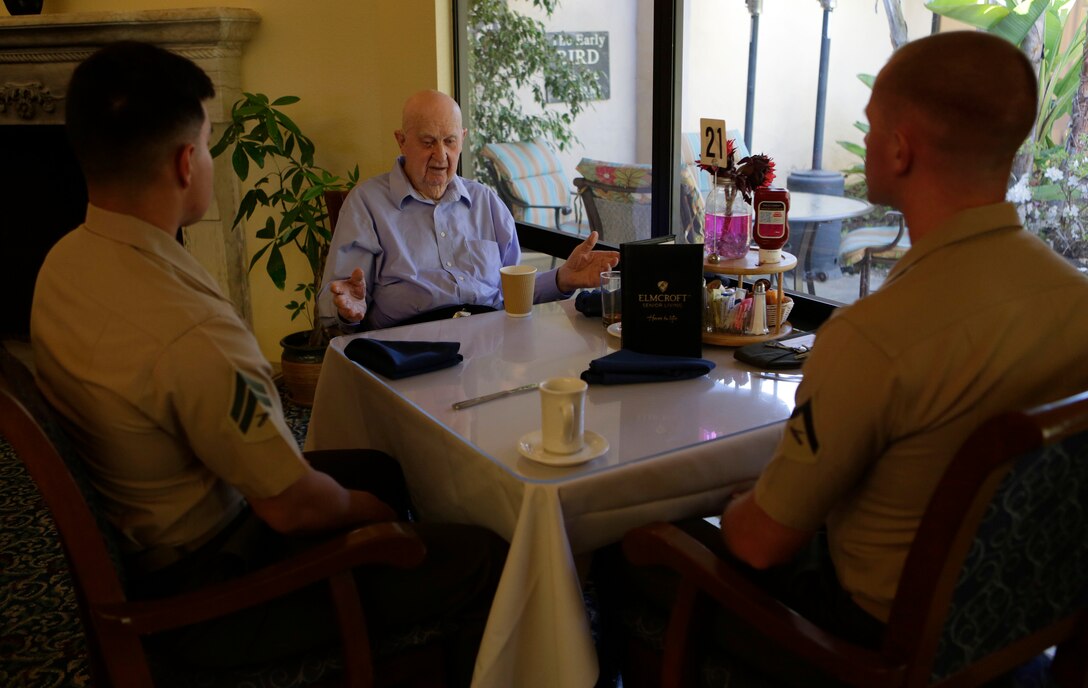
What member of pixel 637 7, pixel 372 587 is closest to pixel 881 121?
pixel 372 587

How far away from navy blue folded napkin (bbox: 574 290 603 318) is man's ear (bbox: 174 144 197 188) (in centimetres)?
106

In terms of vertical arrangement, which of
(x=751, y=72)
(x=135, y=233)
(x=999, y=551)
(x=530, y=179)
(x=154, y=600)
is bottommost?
(x=154, y=600)

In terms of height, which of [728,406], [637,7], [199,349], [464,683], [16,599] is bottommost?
[16,599]

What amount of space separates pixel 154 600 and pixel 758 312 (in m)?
1.25

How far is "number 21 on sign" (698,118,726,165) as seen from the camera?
207 cm

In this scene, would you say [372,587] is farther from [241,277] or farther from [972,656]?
[241,277]

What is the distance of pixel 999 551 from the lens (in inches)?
41.6

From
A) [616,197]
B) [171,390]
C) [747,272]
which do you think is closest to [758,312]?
[747,272]

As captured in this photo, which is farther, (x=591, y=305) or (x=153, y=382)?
(x=591, y=305)

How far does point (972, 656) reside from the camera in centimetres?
112

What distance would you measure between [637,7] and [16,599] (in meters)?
2.45

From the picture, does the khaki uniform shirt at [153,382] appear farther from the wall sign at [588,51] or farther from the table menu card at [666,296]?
the wall sign at [588,51]

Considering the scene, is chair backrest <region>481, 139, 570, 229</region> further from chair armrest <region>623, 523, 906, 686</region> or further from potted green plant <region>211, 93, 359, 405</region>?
chair armrest <region>623, 523, 906, 686</region>

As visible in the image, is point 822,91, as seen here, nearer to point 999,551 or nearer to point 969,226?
point 969,226
